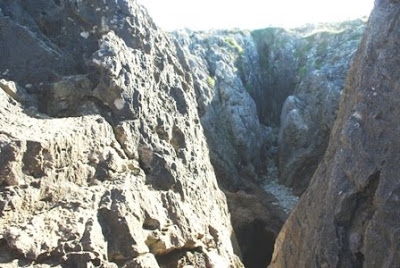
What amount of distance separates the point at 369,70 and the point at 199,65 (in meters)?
30.1

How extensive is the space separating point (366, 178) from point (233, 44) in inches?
1689

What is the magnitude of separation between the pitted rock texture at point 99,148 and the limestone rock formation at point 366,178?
585cm

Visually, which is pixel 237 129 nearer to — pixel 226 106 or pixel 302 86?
pixel 226 106

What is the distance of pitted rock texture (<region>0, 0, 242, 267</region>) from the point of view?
1403cm

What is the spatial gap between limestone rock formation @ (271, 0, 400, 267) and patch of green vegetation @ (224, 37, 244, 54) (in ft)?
121

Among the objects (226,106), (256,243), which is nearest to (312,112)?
(226,106)

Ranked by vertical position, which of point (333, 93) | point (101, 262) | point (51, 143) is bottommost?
point (101, 262)

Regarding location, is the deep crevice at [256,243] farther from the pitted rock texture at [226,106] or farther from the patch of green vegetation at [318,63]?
the patch of green vegetation at [318,63]

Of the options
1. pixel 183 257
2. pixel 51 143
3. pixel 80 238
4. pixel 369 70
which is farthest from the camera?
pixel 183 257

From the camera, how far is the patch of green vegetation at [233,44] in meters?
55.3

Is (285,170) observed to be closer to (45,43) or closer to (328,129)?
(328,129)

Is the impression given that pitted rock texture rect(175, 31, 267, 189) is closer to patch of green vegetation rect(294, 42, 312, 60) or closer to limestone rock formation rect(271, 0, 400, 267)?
patch of green vegetation rect(294, 42, 312, 60)

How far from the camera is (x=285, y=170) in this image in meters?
43.5

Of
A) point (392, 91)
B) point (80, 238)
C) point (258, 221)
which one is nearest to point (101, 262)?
point (80, 238)
